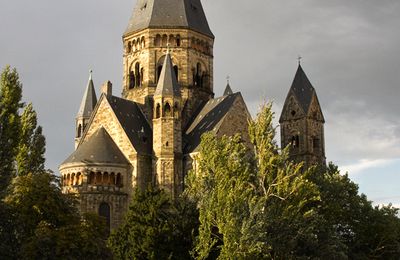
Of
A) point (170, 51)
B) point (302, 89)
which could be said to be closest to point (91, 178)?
point (170, 51)

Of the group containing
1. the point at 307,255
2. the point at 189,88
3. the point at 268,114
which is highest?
the point at 189,88

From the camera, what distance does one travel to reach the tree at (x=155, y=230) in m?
35.5

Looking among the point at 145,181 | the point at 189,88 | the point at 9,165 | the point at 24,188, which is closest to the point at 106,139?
the point at 145,181

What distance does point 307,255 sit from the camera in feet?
130

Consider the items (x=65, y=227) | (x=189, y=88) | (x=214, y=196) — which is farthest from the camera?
(x=189, y=88)

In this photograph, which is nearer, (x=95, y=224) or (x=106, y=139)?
(x=95, y=224)

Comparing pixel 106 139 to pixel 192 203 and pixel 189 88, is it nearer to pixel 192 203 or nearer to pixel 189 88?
pixel 189 88

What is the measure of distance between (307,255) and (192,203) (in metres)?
7.48

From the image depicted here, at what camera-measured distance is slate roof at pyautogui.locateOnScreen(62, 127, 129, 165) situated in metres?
53.0

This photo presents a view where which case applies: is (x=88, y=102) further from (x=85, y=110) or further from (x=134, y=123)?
(x=134, y=123)

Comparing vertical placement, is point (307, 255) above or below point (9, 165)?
below

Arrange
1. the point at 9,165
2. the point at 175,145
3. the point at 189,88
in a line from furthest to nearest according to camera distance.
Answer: the point at 189,88 < the point at 175,145 < the point at 9,165

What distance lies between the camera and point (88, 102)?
6444 cm

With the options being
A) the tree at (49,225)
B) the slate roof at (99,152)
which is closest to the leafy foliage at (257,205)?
the tree at (49,225)
